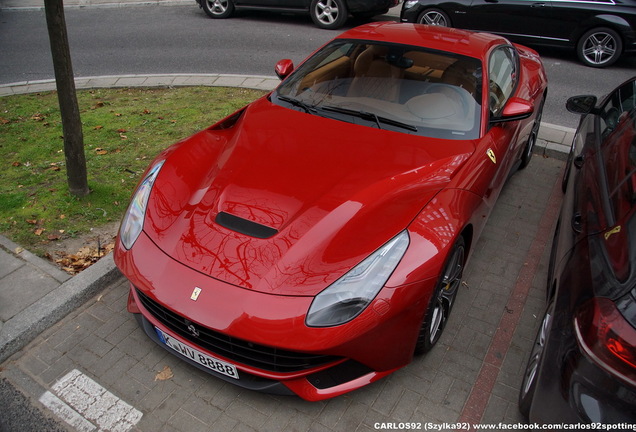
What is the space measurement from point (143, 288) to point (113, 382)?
2.21 ft

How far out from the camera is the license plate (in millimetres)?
2686

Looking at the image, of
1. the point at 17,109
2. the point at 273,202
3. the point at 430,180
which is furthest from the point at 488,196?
the point at 17,109

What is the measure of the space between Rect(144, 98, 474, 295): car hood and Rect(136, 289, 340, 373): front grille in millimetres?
293

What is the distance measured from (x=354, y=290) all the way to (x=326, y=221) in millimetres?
443

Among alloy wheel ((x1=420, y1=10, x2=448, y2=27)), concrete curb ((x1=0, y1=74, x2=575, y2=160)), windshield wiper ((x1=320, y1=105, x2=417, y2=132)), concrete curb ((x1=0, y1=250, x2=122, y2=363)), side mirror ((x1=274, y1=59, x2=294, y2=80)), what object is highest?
windshield wiper ((x1=320, y1=105, x2=417, y2=132))

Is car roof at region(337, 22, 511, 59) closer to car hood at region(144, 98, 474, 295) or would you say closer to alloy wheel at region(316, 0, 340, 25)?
car hood at region(144, 98, 474, 295)

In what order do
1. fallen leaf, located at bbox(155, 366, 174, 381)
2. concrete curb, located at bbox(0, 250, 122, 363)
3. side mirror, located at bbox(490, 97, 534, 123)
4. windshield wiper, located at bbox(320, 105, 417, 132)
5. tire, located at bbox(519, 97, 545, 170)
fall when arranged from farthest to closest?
1. tire, located at bbox(519, 97, 545, 170)
2. side mirror, located at bbox(490, 97, 534, 123)
3. windshield wiper, located at bbox(320, 105, 417, 132)
4. concrete curb, located at bbox(0, 250, 122, 363)
5. fallen leaf, located at bbox(155, 366, 174, 381)

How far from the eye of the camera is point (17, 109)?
668 centimetres

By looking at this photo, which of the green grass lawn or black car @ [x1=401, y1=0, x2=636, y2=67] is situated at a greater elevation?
black car @ [x1=401, y1=0, x2=636, y2=67]

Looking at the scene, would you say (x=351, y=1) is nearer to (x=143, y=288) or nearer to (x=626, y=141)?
(x=626, y=141)

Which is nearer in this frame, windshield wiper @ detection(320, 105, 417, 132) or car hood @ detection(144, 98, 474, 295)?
car hood @ detection(144, 98, 474, 295)

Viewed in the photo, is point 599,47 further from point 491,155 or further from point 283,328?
point 283,328

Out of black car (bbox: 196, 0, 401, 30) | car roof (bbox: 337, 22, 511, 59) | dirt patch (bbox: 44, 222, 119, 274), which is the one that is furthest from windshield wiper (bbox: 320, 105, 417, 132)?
black car (bbox: 196, 0, 401, 30)

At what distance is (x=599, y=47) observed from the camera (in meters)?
8.69
